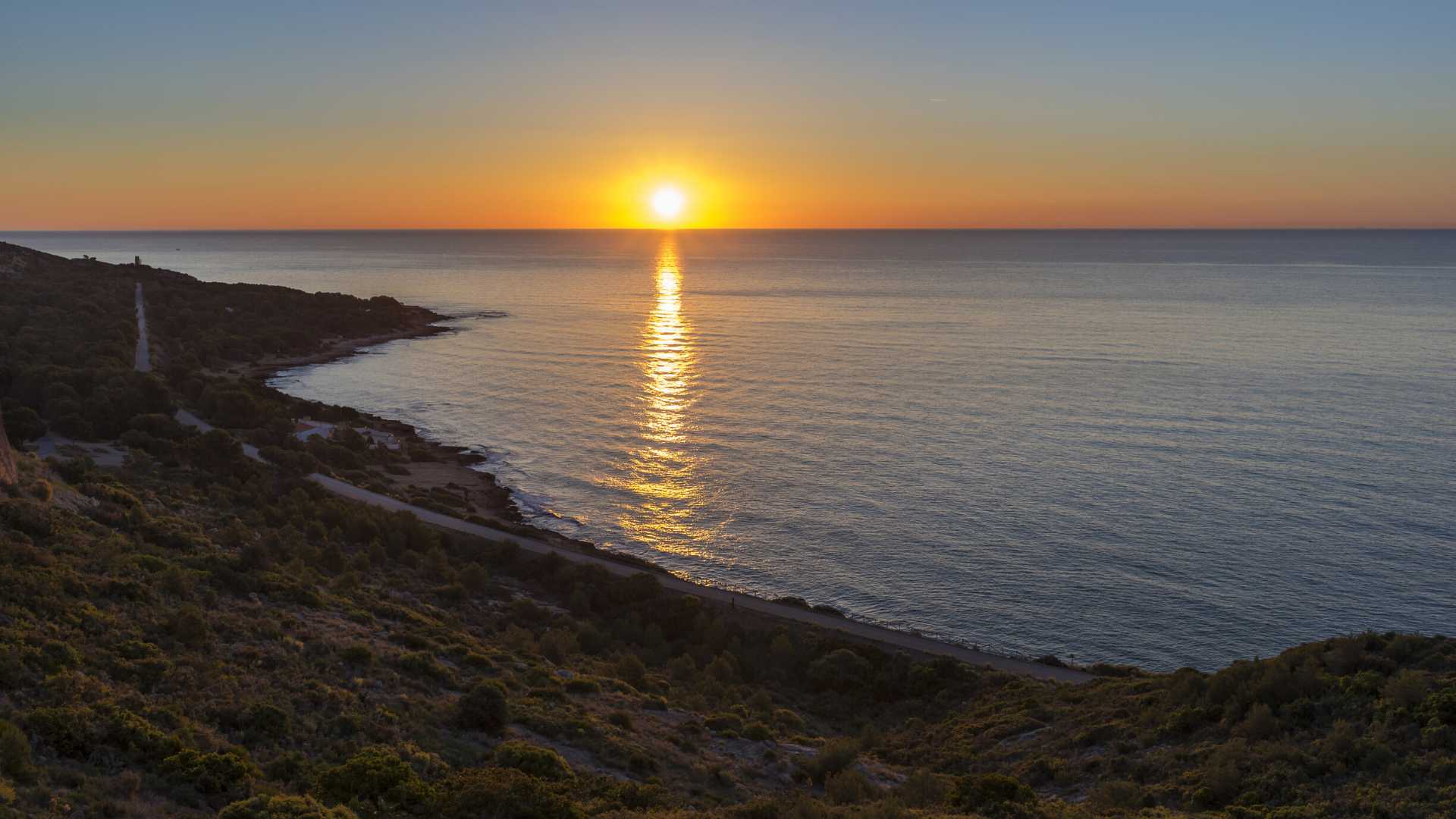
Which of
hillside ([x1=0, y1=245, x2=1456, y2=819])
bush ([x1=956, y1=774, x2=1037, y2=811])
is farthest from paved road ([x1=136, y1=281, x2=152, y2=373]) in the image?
bush ([x1=956, y1=774, x2=1037, y2=811])

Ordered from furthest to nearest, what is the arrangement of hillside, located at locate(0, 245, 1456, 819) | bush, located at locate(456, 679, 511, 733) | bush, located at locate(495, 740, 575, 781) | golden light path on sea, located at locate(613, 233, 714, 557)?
golden light path on sea, located at locate(613, 233, 714, 557)
bush, located at locate(456, 679, 511, 733)
bush, located at locate(495, 740, 575, 781)
hillside, located at locate(0, 245, 1456, 819)

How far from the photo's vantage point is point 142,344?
8650 centimetres

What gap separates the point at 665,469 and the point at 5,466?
37709 mm

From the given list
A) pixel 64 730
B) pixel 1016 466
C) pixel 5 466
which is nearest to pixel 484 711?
pixel 64 730

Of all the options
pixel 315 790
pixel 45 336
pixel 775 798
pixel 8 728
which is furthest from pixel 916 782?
pixel 45 336

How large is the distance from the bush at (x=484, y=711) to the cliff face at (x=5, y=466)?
16.8 meters

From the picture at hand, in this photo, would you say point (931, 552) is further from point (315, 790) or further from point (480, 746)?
point (315, 790)

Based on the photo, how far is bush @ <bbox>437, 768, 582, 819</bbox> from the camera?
16.5 m

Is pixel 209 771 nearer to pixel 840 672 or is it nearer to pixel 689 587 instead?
pixel 840 672

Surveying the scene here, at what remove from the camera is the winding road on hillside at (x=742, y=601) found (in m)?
33.8

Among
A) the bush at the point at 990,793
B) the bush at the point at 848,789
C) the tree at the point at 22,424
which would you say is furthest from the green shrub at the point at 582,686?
the tree at the point at 22,424

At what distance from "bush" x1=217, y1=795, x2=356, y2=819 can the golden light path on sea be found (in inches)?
1281

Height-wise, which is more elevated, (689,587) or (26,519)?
(26,519)

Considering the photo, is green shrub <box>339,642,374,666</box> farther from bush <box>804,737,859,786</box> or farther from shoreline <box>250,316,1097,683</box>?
shoreline <box>250,316,1097,683</box>
